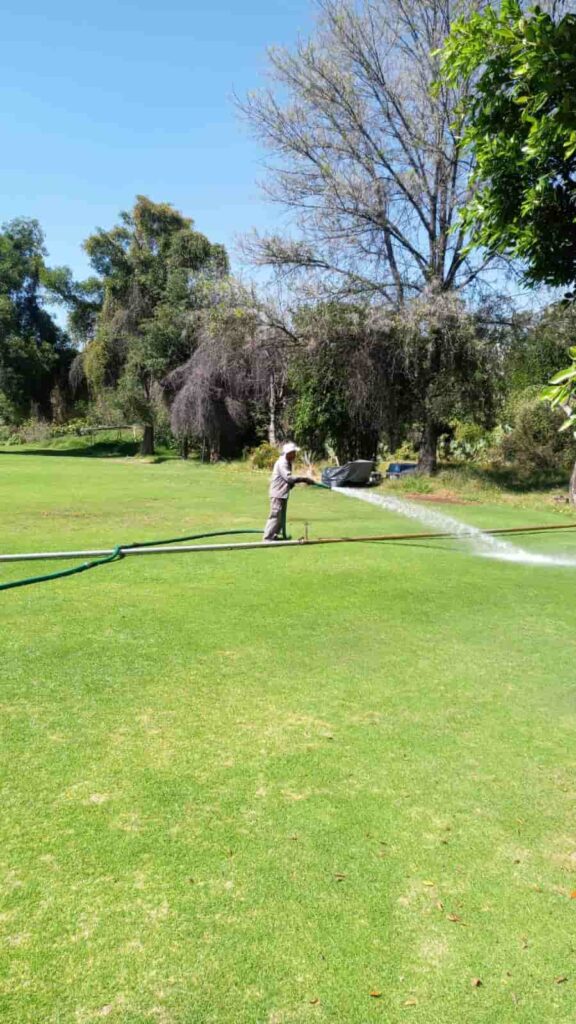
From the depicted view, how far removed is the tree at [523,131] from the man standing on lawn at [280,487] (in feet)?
17.9

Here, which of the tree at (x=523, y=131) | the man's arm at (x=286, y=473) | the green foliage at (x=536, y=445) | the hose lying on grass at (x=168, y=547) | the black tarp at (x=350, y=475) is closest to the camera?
the tree at (x=523, y=131)

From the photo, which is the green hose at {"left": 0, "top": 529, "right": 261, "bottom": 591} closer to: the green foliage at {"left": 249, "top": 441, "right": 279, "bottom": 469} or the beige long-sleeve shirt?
the beige long-sleeve shirt

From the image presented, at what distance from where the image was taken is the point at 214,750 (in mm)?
3885

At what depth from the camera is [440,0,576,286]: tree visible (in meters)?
3.58

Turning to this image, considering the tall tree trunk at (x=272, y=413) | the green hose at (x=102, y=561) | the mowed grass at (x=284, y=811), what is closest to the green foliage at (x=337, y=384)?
the tall tree trunk at (x=272, y=413)

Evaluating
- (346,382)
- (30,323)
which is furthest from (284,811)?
(30,323)

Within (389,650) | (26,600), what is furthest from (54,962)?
(26,600)

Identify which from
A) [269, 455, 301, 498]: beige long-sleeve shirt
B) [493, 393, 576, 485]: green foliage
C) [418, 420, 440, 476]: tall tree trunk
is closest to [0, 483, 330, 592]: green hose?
[269, 455, 301, 498]: beige long-sleeve shirt

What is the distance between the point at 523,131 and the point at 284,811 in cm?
423

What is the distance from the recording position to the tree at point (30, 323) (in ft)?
128

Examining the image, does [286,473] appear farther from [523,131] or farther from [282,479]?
[523,131]

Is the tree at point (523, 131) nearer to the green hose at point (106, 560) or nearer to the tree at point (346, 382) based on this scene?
the green hose at point (106, 560)

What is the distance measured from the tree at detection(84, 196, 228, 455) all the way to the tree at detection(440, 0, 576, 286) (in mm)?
27601

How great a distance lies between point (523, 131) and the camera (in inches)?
173
